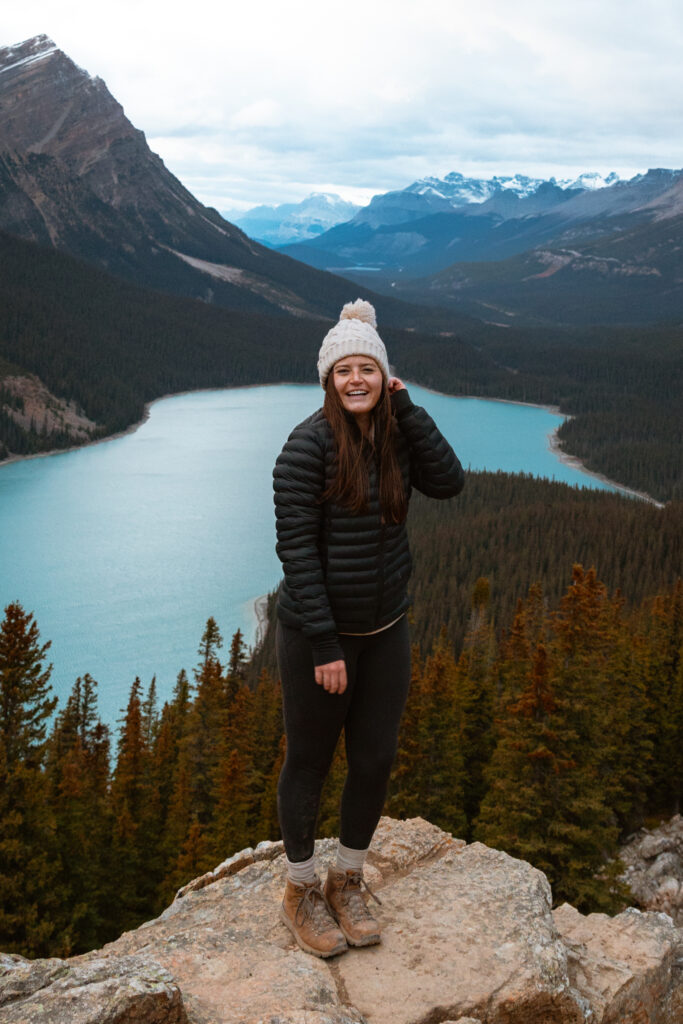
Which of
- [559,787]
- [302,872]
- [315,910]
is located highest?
[302,872]

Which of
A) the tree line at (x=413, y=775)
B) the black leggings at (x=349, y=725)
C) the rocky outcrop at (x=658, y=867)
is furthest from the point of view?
the rocky outcrop at (x=658, y=867)

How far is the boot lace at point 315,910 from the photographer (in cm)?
551

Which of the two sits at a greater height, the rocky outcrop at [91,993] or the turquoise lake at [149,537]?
the rocky outcrop at [91,993]

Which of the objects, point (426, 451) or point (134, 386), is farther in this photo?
point (134, 386)

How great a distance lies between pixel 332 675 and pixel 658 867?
20.9 m

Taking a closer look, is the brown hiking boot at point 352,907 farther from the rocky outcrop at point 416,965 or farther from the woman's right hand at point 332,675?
the woman's right hand at point 332,675

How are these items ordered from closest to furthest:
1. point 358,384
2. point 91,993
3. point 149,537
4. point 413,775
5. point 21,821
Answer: point 91,993, point 358,384, point 21,821, point 413,775, point 149,537

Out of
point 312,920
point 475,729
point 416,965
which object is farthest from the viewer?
point 475,729

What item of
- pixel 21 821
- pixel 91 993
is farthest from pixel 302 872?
pixel 21 821

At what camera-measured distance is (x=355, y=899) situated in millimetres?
5664

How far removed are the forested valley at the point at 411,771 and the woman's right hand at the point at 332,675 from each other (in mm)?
14141

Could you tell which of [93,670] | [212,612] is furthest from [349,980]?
[212,612]

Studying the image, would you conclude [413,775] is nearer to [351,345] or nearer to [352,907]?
[352,907]

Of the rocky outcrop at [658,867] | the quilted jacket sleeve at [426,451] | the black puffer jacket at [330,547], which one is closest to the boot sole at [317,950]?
the black puffer jacket at [330,547]
